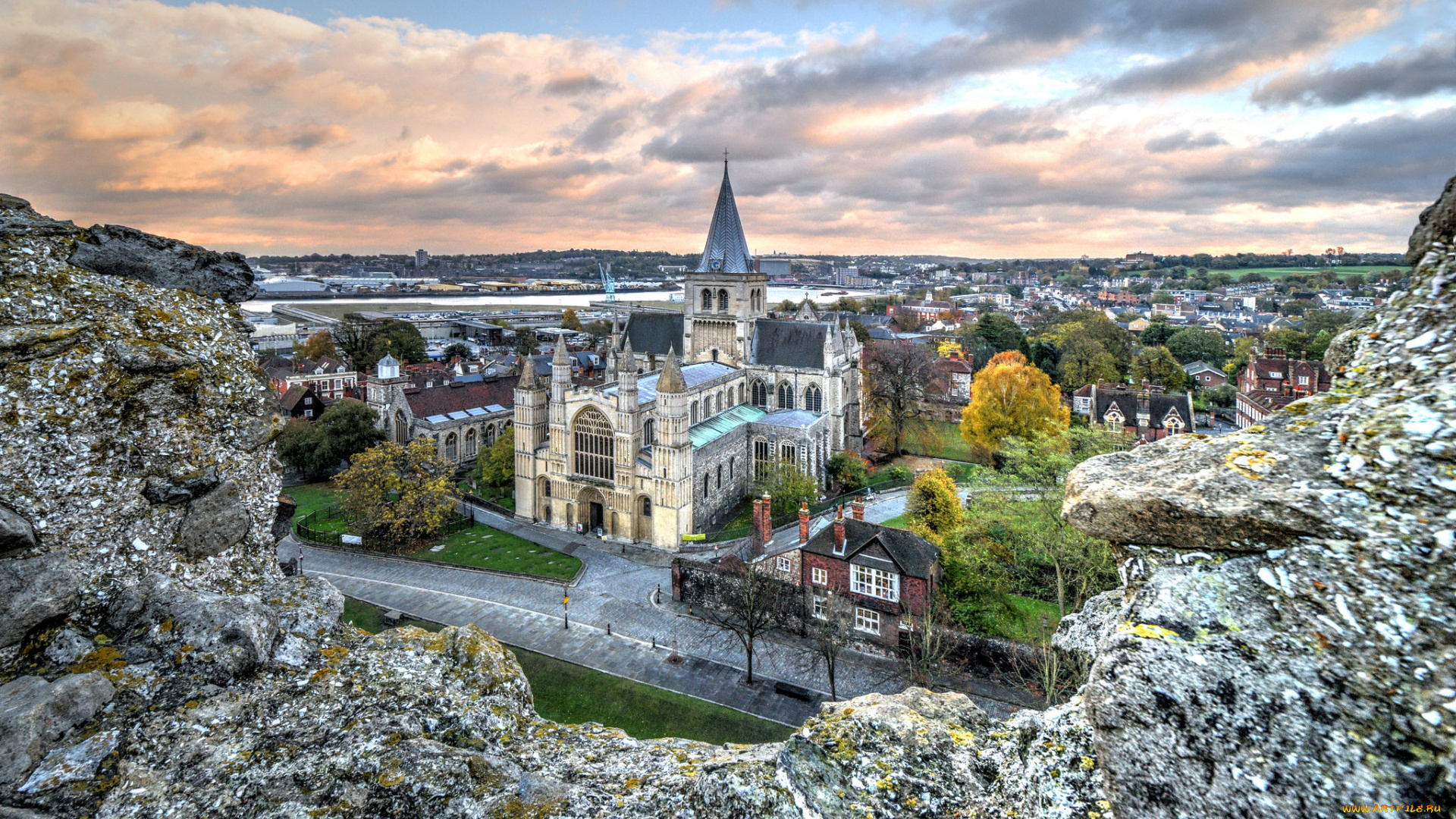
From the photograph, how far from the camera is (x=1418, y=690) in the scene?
10.1 ft

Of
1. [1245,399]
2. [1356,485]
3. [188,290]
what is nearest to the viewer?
[1356,485]

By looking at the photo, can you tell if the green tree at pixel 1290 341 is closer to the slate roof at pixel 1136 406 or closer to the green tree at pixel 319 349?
the slate roof at pixel 1136 406

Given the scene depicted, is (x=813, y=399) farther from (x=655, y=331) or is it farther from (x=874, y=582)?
(x=874, y=582)

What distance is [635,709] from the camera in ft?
74.2

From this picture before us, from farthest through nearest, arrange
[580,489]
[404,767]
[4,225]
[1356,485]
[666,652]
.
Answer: [580,489], [666,652], [4,225], [404,767], [1356,485]

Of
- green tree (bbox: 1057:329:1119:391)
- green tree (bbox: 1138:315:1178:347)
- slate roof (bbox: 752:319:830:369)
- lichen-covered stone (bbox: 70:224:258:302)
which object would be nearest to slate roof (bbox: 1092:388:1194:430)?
green tree (bbox: 1057:329:1119:391)

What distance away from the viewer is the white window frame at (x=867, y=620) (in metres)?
25.9

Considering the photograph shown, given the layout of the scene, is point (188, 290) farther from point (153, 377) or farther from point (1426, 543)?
point (1426, 543)

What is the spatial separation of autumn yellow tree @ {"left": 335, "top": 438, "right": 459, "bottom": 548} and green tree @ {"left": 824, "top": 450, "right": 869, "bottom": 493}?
24161 millimetres

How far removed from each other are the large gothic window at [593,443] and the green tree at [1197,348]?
3136 inches

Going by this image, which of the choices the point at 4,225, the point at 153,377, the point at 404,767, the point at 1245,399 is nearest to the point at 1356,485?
the point at 404,767

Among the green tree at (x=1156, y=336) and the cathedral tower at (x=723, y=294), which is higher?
the cathedral tower at (x=723, y=294)

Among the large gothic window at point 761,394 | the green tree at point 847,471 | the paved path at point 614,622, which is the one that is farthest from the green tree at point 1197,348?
the paved path at point 614,622

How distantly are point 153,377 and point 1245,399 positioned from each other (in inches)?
2878
